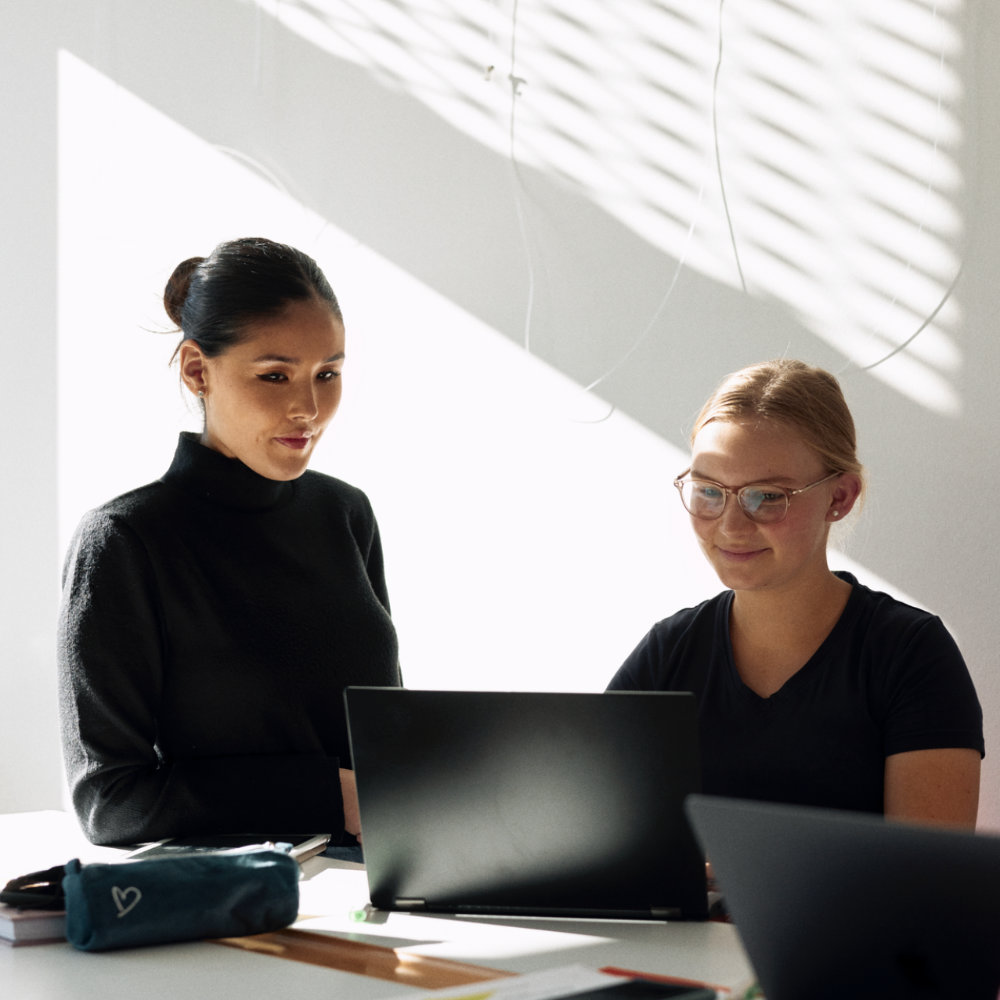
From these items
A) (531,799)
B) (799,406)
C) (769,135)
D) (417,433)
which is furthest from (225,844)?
(769,135)

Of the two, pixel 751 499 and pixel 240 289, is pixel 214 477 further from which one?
pixel 751 499

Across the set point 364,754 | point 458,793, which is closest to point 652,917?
point 458,793

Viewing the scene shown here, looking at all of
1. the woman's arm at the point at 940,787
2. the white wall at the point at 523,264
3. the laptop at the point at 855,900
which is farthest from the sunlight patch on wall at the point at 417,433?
the laptop at the point at 855,900

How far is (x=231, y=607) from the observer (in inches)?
81.7

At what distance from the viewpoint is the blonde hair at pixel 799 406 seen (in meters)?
1.95

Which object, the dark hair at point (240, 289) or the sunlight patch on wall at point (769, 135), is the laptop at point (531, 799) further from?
the sunlight patch on wall at point (769, 135)

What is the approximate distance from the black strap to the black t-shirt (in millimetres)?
908

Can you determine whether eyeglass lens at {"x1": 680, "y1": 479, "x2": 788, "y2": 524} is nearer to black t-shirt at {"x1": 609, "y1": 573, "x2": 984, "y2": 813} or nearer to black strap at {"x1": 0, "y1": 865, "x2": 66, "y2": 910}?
black t-shirt at {"x1": 609, "y1": 573, "x2": 984, "y2": 813}

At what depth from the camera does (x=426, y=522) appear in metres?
2.98

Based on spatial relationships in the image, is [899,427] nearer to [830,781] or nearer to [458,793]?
[830,781]

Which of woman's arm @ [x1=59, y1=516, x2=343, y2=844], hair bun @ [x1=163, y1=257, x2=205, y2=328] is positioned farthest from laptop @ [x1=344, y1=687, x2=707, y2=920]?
hair bun @ [x1=163, y1=257, x2=205, y2=328]

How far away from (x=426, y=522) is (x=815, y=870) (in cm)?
200

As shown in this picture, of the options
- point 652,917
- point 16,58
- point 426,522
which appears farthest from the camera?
point 16,58

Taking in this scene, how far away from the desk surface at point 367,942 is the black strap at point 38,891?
0.04m
